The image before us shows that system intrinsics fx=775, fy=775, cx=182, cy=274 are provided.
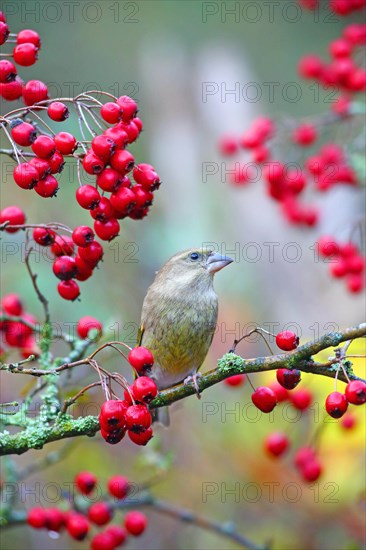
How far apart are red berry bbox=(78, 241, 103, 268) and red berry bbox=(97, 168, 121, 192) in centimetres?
21

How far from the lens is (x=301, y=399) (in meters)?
3.60

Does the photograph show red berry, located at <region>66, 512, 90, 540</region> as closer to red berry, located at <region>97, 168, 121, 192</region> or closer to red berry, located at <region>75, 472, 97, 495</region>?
red berry, located at <region>75, 472, 97, 495</region>

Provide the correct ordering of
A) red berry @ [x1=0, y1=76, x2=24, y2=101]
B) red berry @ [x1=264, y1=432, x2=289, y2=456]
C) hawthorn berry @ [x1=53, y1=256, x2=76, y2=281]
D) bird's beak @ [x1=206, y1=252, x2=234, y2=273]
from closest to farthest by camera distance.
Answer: red berry @ [x1=0, y1=76, x2=24, y2=101] → hawthorn berry @ [x1=53, y1=256, x2=76, y2=281] → bird's beak @ [x1=206, y1=252, x2=234, y2=273] → red berry @ [x1=264, y1=432, x2=289, y2=456]

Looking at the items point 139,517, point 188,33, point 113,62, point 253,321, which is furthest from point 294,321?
point 113,62

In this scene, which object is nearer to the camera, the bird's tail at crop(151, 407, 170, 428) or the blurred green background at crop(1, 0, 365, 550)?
the bird's tail at crop(151, 407, 170, 428)

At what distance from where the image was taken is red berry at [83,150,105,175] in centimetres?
223

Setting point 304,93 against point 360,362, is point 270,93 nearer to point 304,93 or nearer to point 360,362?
point 304,93

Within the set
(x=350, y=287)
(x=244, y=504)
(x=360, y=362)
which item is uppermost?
(x=350, y=287)

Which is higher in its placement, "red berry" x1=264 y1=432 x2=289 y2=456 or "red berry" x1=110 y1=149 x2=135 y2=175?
"red berry" x1=110 y1=149 x2=135 y2=175

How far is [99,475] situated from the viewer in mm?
4387

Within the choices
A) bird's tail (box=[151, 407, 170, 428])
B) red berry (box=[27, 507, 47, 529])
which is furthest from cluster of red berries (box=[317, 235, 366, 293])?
red berry (box=[27, 507, 47, 529])

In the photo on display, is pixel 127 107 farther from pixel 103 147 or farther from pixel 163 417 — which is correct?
pixel 163 417

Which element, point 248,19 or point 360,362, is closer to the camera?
point 360,362

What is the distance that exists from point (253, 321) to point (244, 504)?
5.13 feet
